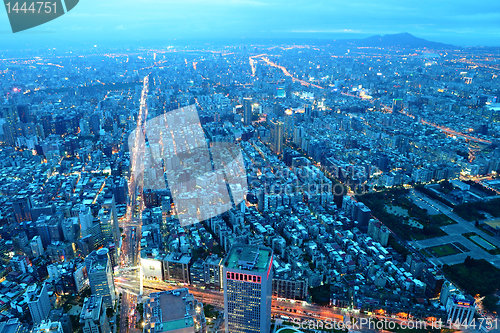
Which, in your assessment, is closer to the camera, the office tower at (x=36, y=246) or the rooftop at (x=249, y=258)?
the rooftop at (x=249, y=258)

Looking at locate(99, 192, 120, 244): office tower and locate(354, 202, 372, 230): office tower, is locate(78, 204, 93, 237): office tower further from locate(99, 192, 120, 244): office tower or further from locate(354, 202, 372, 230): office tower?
locate(354, 202, 372, 230): office tower

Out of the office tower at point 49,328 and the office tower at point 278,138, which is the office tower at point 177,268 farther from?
the office tower at point 278,138

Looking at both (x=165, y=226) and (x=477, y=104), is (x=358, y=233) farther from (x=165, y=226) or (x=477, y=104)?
(x=477, y=104)

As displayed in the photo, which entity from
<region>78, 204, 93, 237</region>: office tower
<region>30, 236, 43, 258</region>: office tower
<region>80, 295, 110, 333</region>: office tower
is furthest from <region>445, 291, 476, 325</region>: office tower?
<region>30, 236, 43, 258</region>: office tower

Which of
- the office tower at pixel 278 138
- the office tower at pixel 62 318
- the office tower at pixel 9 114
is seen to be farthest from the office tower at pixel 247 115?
the office tower at pixel 62 318

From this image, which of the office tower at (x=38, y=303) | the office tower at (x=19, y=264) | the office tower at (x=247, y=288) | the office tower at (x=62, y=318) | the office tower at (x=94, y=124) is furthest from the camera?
the office tower at (x=94, y=124)

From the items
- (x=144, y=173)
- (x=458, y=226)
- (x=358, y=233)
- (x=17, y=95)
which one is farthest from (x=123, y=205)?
(x=17, y=95)
